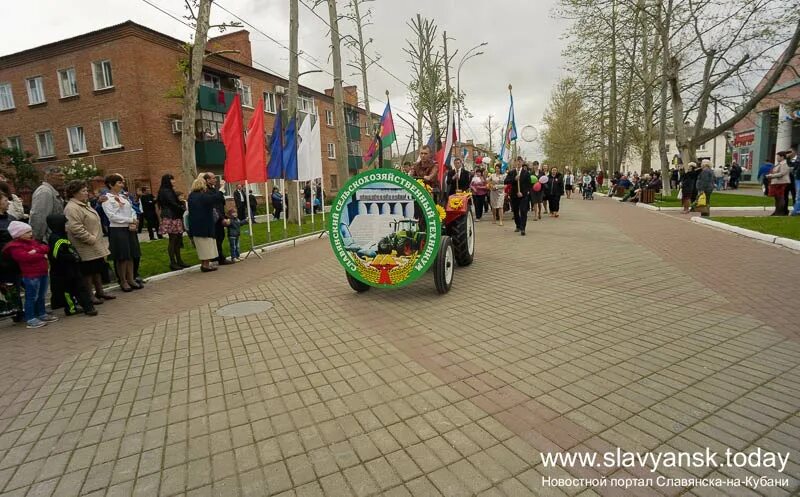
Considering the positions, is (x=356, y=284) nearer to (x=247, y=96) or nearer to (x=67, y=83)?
(x=67, y=83)

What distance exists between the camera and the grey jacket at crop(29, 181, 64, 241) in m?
6.10

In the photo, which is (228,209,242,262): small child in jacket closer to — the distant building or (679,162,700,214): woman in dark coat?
(679,162,700,214): woman in dark coat

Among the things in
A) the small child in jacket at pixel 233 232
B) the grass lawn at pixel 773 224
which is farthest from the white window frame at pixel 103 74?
the grass lawn at pixel 773 224

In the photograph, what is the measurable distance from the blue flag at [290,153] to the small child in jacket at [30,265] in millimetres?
7010

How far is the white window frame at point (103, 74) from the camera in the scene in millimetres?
22062

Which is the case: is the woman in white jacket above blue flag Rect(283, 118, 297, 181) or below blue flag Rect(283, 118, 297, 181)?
below

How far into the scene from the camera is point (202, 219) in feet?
28.2

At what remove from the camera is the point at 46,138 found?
24.4 m

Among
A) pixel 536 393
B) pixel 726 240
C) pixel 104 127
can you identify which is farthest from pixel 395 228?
pixel 104 127

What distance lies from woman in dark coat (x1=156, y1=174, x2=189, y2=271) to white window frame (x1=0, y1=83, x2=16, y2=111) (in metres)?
24.8

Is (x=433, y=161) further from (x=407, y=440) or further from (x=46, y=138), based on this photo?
(x=46, y=138)

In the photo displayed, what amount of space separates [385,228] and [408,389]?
9.02 ft

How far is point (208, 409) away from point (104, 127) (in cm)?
2565

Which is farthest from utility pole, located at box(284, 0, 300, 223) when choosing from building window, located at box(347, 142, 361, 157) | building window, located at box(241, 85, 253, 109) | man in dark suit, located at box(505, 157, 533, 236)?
building window, located at box(347, 142, 361, 157)
